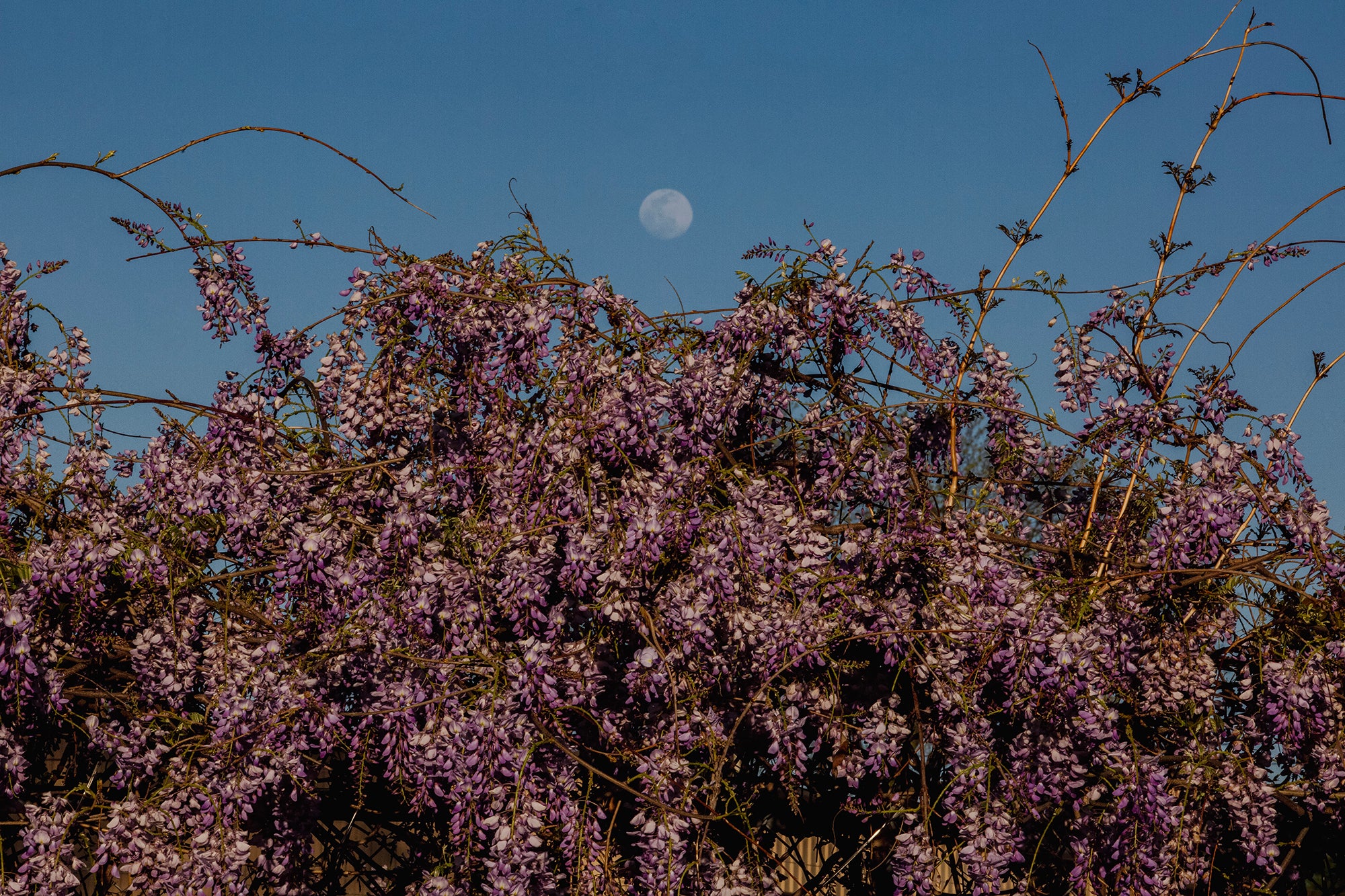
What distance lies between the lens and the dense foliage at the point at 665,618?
3.79 m

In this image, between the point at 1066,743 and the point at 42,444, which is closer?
the point at 1066,743

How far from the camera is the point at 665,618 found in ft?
12.4

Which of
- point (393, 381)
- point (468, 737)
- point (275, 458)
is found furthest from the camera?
point (275, 458)

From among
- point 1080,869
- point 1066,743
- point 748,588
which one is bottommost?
point 1080,869

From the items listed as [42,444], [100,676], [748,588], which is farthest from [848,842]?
[42,444]

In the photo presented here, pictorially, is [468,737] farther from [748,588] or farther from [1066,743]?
[1066,743]

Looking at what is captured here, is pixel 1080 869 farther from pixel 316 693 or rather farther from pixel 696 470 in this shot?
pixel 316 693

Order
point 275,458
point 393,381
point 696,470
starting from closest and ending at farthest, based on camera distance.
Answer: point 696,470
point 393,381
point 275,458

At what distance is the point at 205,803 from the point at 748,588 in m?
2.17

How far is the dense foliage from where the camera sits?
12.4 feet

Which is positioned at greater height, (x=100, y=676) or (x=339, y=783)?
(x=100, y=676)

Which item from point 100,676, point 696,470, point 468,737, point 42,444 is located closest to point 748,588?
point 696,470

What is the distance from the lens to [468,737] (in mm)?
3707

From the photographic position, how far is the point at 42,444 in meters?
4.91
